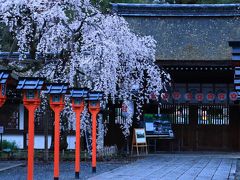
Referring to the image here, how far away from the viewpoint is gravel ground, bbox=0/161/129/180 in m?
13.8

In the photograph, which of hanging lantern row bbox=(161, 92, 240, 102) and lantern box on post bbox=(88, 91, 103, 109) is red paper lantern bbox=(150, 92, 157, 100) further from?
lantern box on post bbox=(88, 91, 103, 109)

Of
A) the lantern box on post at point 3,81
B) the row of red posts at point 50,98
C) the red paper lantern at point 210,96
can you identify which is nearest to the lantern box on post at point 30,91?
the row of red posts at point 50,98

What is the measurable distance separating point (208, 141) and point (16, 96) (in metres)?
9.33

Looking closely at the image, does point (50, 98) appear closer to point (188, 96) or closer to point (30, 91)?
point (30, 91)

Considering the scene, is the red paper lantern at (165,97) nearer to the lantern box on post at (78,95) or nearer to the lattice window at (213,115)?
the lattice window at (213,115)

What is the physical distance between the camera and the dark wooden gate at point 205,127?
911 inches

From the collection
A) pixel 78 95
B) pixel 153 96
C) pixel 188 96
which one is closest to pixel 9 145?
pixel 153 96

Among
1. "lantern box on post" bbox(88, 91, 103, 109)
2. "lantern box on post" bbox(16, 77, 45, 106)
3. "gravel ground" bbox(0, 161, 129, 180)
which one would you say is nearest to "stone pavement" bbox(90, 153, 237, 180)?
"gravel ground" bbox(0, 161, 129, 180)

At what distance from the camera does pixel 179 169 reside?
52.0 feet

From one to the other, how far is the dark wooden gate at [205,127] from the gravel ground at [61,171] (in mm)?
5857

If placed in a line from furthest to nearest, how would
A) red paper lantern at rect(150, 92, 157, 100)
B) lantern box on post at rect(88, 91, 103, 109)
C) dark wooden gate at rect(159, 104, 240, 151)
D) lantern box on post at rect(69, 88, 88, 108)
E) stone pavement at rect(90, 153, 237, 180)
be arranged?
1. dark wooden gate at rect(159, 104, 240, 151)
2. red paper lantern at rect(150, 92, 157, 100)
3. lantern box on post at rect(88, 91, 103, 109)
4. stone pavement at rect(90, 153, 237, 180)
5. lantern box on post at rect(69, 88, 88, 108)

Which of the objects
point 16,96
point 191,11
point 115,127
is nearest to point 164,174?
point 16,96

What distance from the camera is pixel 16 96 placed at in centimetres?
1928

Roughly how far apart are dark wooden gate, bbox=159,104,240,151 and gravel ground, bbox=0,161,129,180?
586cm
